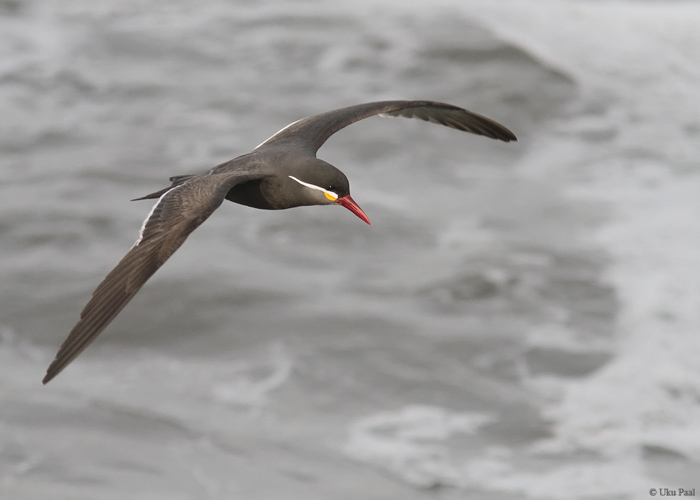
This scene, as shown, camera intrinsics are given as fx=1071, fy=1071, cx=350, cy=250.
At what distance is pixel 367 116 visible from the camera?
821 cm

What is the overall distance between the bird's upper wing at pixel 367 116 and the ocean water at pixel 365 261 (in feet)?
10.7

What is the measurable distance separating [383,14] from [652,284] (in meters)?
9.37

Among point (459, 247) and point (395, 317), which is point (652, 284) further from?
point (395, 317)

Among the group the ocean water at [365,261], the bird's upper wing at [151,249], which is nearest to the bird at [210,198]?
the bird's upper wing at [151,249]

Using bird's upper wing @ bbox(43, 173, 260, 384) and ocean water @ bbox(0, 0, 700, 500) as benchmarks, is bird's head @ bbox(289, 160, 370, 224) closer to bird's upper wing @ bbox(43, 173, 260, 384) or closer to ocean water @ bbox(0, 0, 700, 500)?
bird's upper wing @ bbox(43, 173, 260, 384)

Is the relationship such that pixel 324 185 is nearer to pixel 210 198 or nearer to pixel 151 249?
pixel 210 198

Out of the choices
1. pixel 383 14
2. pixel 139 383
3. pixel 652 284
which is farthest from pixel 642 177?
pixel 139 383

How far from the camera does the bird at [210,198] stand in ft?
19.9

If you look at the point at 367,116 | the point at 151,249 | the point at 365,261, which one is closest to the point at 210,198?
the point at 151,249

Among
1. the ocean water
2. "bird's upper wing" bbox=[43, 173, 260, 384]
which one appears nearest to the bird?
"bird's upper wing" bbox=[43, 173, 260, 384]

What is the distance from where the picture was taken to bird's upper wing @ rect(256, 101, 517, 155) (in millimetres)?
7902

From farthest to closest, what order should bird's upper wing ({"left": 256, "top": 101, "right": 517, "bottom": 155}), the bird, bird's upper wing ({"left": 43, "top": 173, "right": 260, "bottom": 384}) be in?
bird's upper wing ({"left": 256, "top": 101, "right": 517, "bottom": 155}) < the bird < bird's upper wing ({"left": 43, "top": 173, "right": 260, "bottom": 384})

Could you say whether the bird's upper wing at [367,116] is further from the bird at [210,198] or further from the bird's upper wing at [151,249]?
the bird's upper wing at [151,249]

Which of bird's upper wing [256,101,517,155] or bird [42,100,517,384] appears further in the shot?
bird's upper wing [256,101,517,155]
